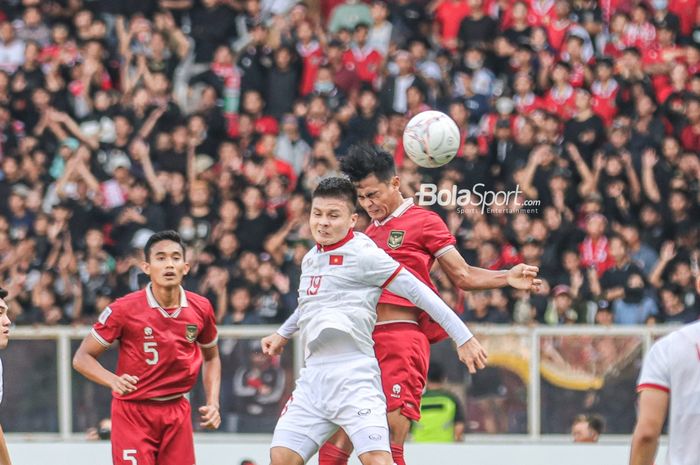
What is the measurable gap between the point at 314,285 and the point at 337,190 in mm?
530

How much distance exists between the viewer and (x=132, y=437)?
8.18 meters

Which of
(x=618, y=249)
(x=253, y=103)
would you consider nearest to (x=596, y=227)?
(x=618, y=249)

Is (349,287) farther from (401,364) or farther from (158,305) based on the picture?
(158,305)

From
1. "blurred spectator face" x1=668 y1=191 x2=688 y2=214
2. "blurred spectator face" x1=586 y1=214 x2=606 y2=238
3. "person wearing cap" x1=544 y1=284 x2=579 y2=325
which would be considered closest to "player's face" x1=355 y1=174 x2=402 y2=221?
"person wearing cap" x1=544 y1=284 x2=579 y2=325

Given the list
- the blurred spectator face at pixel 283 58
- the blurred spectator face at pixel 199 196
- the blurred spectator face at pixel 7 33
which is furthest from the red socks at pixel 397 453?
the blurred spectator face at pixel 7 33

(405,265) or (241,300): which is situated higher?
(405,265)

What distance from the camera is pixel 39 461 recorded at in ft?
36.8

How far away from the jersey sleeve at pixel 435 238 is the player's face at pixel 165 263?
156cm

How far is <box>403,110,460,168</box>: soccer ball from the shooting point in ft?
28.2

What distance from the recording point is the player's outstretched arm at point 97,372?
784 centimetres

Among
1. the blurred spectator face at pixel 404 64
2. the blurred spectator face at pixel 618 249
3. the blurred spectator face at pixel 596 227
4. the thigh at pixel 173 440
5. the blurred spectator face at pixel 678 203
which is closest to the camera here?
the thigh at pixel 173 440

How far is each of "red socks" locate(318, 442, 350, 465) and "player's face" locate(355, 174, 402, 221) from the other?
1356 mm

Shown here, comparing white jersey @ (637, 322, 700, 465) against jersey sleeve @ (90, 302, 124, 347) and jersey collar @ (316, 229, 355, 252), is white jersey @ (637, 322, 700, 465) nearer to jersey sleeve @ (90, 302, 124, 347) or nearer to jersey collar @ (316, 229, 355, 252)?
jersey collar @ (316, 229, 355, 252)

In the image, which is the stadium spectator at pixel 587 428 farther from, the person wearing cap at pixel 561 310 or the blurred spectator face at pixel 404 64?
the blurred spectator face at pixel 404 64
